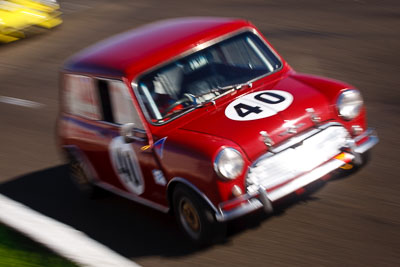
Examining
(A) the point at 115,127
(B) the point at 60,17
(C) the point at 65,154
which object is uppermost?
(A) the point at 115,127

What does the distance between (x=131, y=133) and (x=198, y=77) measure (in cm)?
75

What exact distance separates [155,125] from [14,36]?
369 inches

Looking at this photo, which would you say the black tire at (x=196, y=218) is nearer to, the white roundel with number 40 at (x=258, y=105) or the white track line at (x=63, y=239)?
the white track line at (x=63, y=239)

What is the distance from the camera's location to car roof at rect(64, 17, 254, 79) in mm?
6172

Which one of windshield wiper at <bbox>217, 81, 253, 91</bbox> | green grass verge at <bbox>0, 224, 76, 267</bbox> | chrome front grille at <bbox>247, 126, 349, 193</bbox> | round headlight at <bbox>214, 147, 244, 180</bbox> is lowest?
green grass verge at <bbox>0, 224, 76, 267</bbox>

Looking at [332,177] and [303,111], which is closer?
[303,111]

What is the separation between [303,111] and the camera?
5.83m

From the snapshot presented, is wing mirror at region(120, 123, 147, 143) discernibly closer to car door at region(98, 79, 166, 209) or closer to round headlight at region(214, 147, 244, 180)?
car door at region(98, 79, 166, 209)

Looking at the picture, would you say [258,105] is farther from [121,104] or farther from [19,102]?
[19,102]

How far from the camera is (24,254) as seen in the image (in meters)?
5.38

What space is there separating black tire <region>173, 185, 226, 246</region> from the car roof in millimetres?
1184

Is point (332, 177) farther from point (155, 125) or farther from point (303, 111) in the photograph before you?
point (155, 125)

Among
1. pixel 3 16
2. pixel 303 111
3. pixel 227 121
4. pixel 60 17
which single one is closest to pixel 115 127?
pixel 227 121

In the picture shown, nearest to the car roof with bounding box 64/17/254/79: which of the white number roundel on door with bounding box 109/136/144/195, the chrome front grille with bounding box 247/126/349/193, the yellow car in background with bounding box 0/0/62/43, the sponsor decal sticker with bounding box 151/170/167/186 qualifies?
the white number roundel on door with bounding box 109/136/144/195
